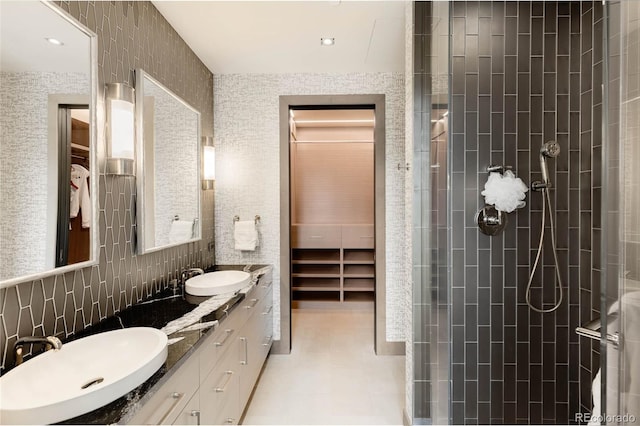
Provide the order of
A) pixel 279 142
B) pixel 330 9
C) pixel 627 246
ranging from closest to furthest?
pixel 627 246 → pixel 330 9 → pixel 279 142

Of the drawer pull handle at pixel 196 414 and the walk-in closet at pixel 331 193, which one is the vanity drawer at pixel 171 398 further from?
the walk-in closet at pixel 331 193

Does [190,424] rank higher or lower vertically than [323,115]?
lower

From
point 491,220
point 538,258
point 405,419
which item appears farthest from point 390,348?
point 491,220

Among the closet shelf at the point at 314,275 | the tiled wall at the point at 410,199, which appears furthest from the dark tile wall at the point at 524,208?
the closet shelf at the point at 314,275

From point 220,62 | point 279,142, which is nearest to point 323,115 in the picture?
point 279,142

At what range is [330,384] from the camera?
255 centimetres

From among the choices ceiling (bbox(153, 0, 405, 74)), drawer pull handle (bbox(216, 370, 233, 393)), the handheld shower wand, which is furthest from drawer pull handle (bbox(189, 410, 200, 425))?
ceiling (bbox(153, 0, 405, 74))

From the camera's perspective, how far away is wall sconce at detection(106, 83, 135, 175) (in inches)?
63.5

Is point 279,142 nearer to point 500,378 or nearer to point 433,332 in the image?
point 433,332

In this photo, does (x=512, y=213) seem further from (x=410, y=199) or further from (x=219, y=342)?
(x=219, y=342)

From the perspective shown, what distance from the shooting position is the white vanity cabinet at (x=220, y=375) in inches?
45.1

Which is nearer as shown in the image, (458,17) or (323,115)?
(458,17)

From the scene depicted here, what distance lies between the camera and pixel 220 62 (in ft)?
9.36

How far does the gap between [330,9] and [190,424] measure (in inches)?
90.1
